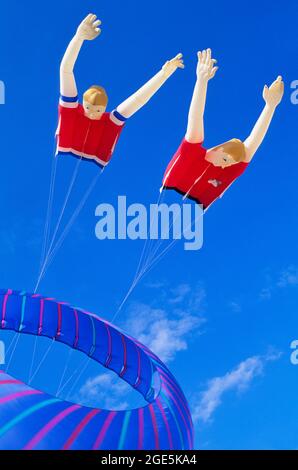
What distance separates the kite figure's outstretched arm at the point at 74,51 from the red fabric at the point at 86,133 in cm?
39

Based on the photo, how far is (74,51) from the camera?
9656mm

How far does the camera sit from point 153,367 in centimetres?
877

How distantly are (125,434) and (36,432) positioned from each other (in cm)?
100

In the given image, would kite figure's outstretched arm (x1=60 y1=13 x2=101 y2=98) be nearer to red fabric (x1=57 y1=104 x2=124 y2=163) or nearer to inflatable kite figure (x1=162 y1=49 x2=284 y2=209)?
red fabric (x1=57 y1=104 x2=124 y2=163)

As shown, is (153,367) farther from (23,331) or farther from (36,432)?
(36,432)

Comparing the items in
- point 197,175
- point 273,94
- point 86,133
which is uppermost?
point 273,94

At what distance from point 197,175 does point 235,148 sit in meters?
0.88

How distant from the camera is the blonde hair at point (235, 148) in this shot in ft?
34.1

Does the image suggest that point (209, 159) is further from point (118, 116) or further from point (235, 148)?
point (118, 116)

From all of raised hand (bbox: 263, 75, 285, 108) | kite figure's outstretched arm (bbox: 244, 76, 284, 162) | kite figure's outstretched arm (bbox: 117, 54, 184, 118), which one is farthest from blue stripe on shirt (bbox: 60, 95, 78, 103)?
raised hand (bbox: 263, 75, 285, 108)

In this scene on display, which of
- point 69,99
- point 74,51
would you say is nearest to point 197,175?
point 69,99

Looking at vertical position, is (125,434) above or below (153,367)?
below

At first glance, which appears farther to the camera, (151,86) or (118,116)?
(118,116)
